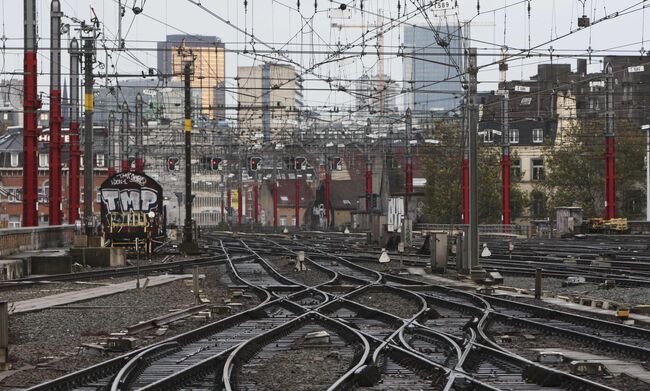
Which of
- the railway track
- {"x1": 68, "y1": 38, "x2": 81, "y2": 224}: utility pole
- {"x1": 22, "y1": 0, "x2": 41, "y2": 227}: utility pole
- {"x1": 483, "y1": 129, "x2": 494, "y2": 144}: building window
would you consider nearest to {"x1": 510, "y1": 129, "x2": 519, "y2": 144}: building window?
{"x1": 483, "y1": 129, "x2": 494, "y2": 144}: building window

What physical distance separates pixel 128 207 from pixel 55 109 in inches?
275

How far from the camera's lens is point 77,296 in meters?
27.5

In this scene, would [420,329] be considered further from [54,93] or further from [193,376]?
[54,93]

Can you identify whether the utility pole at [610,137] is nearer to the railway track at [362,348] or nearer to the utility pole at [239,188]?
the utility pole at [239,188]

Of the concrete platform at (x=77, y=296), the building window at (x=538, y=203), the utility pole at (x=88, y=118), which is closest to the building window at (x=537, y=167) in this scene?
the building window at (x=538, y=203)

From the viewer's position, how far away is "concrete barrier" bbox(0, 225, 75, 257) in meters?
41.7

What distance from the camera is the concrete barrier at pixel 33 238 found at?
41666 mm

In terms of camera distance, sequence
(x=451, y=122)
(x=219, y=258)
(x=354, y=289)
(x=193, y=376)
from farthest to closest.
→ 1. (x=451, y=122)
2. (x=219, y=258)
3. (x=354, y=289)
4. (x=193, y=376)

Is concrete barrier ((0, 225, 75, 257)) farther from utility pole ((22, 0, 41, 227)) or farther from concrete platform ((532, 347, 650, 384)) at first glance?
concrete platform ((532, 347, 650, 384))

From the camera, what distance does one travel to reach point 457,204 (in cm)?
9319

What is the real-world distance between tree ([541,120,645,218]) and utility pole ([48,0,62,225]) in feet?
150

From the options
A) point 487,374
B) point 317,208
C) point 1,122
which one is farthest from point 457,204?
point 1,122

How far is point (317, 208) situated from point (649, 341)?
117052 millimetres

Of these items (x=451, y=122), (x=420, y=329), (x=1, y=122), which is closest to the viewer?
(x=420, y=329)
